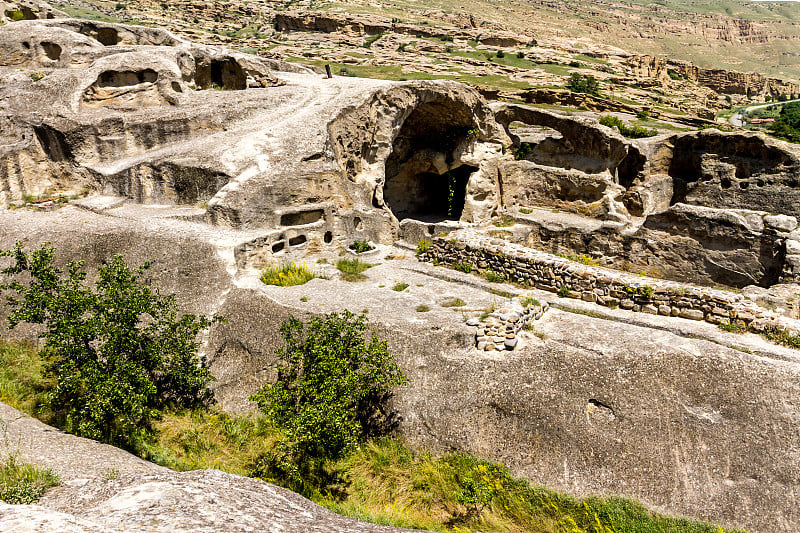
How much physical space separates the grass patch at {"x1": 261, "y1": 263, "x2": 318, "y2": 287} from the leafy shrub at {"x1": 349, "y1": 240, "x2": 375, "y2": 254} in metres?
2.22

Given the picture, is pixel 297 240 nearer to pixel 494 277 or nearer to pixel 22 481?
pixel 494 277

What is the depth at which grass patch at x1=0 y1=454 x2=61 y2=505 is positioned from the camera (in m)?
4.83

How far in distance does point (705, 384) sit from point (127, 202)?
14.0 m

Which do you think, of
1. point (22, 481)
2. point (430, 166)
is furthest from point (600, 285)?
point (430, 166)

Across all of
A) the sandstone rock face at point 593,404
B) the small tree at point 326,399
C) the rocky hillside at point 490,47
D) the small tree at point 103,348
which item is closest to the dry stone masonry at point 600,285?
the sandstone rock face at point 593,404

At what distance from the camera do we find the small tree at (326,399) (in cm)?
726

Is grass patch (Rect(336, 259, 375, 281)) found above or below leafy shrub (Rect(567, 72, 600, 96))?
below

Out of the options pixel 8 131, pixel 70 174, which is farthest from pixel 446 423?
pixel 8 131

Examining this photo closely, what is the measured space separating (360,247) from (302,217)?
6.02 ft

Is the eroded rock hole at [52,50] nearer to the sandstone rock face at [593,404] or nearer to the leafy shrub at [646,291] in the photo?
the sandstone rock face at [593,404]

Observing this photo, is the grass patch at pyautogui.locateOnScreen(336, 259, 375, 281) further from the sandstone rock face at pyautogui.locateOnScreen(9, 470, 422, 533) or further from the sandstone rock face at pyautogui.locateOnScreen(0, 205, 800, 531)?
the sandstone rock face at pyautogui.locateOnScreen(9, 470, 422, 533)

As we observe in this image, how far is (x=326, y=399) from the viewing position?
7.32 metres

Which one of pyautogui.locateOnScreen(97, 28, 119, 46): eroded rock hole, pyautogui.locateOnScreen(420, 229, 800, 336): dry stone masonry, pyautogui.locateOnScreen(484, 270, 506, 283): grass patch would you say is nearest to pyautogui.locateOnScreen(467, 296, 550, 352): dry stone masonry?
pyautogui.locateOnScreen(420, 229, 800, 336): dry stone masonry

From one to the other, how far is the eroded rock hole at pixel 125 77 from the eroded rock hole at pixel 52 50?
136 inches
